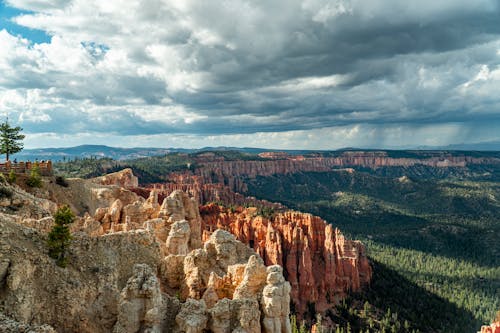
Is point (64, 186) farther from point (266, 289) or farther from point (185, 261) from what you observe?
point (266, 289)

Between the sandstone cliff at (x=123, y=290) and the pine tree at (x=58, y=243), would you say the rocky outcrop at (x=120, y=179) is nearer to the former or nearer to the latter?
the sandstone cliff at (x=123, y=290)

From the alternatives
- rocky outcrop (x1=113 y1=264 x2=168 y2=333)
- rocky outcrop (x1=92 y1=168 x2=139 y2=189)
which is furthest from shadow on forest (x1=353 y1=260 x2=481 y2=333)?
rocky outcrop (x1=113 y1=264 x2=168 y2=333)

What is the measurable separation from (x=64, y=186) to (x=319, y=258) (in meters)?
51.7

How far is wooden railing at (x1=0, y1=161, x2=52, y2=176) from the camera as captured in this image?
152 ft

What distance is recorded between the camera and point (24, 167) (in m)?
48.4

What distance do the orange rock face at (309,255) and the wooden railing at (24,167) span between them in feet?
87.8

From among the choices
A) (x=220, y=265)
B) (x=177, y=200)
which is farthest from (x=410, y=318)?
(x=220, y=265)

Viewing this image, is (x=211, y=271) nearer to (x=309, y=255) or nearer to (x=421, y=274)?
(x=309, y=255)

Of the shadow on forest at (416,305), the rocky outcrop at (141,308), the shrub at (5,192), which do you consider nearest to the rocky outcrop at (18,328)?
the rocky outcrop at (141,308)

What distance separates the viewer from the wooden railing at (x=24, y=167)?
4644cm

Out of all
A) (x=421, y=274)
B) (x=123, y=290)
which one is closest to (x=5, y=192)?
(x=123, y=290)

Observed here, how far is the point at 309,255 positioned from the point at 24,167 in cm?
5175

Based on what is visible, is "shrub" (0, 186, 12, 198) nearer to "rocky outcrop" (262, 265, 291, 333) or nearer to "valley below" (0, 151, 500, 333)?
"valley below" (0, 151, 500, 333)

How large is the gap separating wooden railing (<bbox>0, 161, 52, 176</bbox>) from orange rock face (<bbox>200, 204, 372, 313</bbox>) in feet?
87.8
